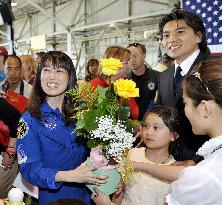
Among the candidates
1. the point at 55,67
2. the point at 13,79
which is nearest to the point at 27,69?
the point at 13,79

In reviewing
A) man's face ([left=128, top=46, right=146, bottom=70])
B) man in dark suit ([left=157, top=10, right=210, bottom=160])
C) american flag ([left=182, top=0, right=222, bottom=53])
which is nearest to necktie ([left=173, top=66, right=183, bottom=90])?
man in dark suit ([left=157, top=10, right=210, bottom=160])

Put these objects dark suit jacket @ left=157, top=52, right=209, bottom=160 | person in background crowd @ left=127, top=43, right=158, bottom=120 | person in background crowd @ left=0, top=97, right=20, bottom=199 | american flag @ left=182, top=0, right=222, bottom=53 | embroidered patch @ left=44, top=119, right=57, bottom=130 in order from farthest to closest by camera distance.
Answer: person in background crowd @ left=127, top=43, right=158, bottom=120 < american flag @ left=182, top=0, right=222, bottom=53 < person in background crowd @ left=0, top=97, right=20, bottom=199 < dark suit jacket @ left=157, top=52, right=209, bottom=160 < embroidered patch @ left=44, top=119, right=57, bottom=130

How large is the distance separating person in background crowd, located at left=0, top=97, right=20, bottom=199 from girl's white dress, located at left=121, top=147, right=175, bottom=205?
108 centimetres

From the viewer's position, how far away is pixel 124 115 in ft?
4.86

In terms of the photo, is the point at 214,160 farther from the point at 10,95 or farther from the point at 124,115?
the point at 10,95

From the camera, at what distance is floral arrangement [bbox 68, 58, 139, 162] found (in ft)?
4.67

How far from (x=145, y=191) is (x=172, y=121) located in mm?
488

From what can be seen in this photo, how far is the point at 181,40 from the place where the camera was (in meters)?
2.15

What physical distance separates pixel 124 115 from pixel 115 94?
103 mm

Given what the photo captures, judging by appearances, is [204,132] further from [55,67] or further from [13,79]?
[13,79]

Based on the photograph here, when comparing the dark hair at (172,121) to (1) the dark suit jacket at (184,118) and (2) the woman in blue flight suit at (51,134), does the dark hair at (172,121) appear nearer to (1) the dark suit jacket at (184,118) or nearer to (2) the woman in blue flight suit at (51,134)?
(1) the dark suit jacket at (184,118)

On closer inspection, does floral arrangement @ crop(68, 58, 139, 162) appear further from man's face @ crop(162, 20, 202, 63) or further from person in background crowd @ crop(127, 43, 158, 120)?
person in background crowd @ crop(127, 43, 158, 120)

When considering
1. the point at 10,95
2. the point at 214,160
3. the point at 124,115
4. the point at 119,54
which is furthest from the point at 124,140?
the point at 10,95

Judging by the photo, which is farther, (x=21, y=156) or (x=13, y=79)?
(x=13, y=79)
